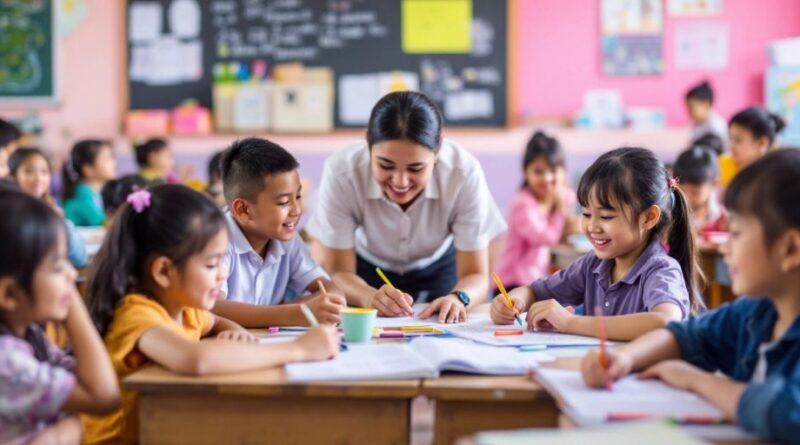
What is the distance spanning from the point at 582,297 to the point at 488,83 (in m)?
4.11

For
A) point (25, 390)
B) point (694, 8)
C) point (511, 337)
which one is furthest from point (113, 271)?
point (694, 8)

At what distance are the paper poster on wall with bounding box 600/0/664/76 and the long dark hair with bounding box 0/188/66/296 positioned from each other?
5305 mm

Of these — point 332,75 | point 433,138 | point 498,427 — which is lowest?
point 498,427

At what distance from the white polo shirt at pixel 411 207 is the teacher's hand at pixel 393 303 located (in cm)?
50

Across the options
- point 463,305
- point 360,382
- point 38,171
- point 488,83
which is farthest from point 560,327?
point 488,83

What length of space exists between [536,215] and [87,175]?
252cm

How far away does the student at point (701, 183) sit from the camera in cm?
427

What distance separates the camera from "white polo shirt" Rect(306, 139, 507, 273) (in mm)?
2742

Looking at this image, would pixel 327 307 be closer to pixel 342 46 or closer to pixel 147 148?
pixel 147 148

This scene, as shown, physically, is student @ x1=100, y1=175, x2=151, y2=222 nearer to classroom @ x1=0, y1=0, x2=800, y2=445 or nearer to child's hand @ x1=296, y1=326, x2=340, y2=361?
classroom @ x1=0, y1=0, x2=800, y2=445

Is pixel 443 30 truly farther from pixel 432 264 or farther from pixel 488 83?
pixel 432 264

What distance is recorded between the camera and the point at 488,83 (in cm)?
636

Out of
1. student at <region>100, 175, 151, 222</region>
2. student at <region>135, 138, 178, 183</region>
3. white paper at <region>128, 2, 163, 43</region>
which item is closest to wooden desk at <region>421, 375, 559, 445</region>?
student at <region>100, 175, 151, 222</region>

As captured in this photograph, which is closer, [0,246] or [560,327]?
[0,246]
